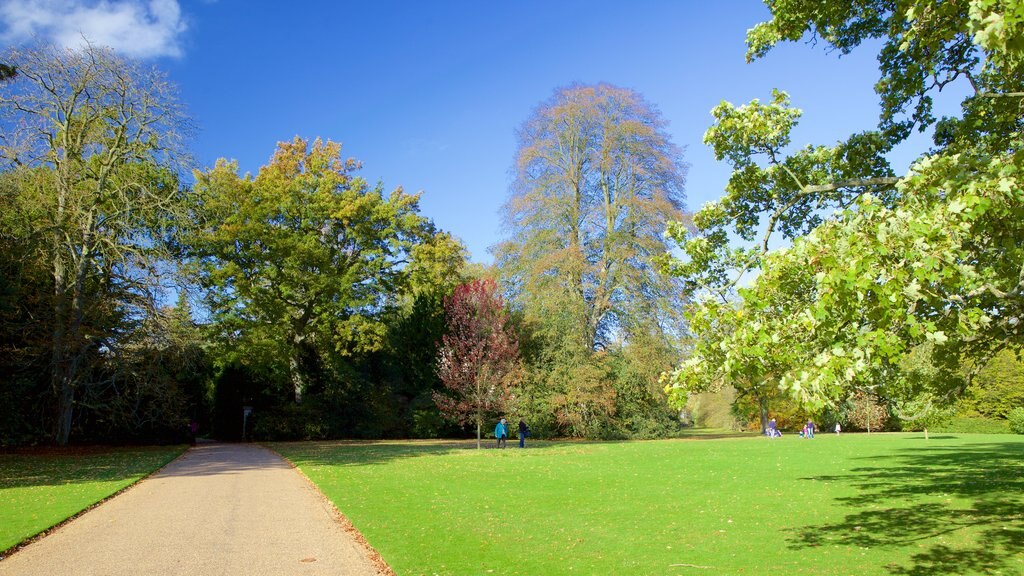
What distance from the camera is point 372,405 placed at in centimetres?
3666

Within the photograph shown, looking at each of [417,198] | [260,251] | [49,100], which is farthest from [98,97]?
[417,198]

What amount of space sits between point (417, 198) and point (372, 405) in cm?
1256

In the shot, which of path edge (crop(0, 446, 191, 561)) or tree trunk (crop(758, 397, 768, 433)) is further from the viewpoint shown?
tree trunk (crop(758, 397, 768, 433))

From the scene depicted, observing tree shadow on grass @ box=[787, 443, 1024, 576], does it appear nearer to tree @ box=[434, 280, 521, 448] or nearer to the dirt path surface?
the dirt path surface

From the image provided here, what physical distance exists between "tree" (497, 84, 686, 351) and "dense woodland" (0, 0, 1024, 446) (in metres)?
0.16

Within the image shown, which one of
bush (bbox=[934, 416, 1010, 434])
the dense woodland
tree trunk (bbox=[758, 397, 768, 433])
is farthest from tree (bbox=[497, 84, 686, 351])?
bush (bbox=[934, 416, 1010, 434])

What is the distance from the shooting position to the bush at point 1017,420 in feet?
116

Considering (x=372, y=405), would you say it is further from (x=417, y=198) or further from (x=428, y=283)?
(x=417, y=198)

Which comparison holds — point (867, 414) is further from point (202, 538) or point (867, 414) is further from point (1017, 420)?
point (202, 538)

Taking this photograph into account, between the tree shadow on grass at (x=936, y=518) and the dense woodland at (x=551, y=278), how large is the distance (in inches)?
66.1

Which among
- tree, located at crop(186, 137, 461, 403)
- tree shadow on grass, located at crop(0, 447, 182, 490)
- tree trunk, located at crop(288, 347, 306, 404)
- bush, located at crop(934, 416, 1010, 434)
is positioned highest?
tree, located at crop(186, 137, 461, 403)

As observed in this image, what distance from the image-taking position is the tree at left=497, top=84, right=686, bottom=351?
35.0 meters

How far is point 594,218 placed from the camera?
3725 cm

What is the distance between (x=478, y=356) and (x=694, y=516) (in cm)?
1887
